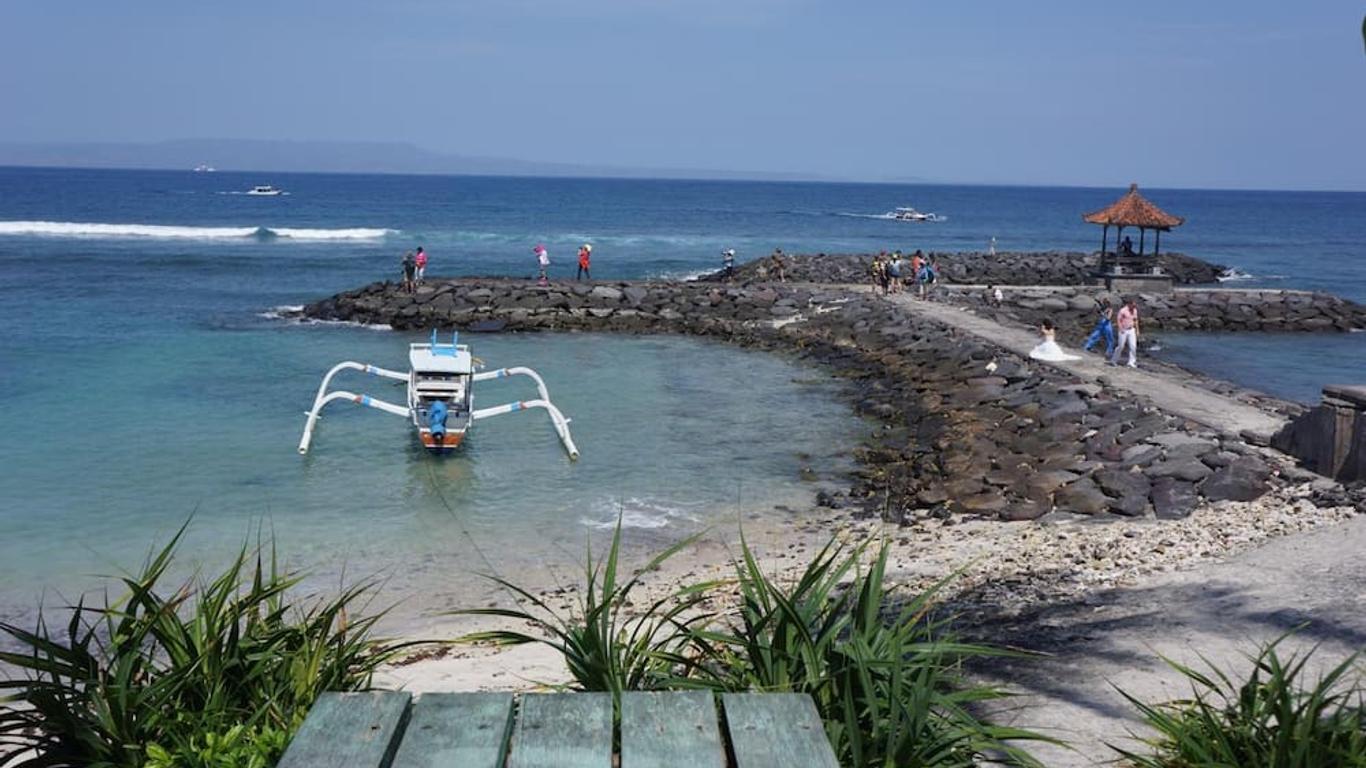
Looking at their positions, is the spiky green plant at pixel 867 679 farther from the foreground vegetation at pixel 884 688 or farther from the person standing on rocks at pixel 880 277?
the person standing on rocks at pixel 880 277

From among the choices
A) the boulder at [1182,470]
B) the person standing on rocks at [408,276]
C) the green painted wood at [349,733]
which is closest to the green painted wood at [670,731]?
the green painted wood at [349,733]

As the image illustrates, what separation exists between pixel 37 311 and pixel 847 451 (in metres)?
26.8

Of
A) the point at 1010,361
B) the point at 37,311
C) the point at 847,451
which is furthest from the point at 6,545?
the point at 37,311

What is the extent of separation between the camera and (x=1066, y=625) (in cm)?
822

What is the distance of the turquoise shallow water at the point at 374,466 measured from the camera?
1348 centimetres

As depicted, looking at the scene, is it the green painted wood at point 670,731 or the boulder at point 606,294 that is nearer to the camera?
the green painted wood at point 670,731

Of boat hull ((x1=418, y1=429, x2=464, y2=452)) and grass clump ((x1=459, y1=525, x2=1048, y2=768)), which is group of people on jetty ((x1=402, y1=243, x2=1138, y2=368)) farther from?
grass clump ((x1=459, y1=525, x2=1048, y2=768))

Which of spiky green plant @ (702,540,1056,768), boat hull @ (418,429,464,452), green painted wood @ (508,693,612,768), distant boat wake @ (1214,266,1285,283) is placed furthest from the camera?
distant boat wake @ (1214,266,1285,283)

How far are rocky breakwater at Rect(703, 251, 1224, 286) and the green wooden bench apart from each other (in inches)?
1593

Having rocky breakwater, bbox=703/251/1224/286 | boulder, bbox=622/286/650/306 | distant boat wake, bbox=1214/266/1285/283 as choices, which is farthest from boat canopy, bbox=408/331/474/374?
distant boat wake, bbox=1214/266/1285/283

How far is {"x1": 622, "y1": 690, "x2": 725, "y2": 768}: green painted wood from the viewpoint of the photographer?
258 cm

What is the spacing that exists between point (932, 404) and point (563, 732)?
19.5 m

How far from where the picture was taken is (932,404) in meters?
21.7

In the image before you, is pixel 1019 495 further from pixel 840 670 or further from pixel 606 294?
pixel 606 294
